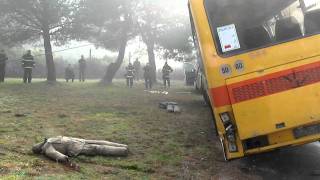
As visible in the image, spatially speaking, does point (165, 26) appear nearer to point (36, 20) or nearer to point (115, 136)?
point (36, 20)

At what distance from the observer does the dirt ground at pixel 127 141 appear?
791 cm

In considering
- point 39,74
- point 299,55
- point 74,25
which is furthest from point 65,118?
point 39,74

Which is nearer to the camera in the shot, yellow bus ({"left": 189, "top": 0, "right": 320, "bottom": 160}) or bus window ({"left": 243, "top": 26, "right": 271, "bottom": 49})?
yellow bus ({"left": 189, "top": 0, "right": 320, "bottom": 160})

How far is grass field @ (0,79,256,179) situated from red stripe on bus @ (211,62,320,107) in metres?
1.54

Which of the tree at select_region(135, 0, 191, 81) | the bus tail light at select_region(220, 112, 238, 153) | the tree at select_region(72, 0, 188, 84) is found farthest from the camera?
the tree at select_region(135, 0, 191, 81)

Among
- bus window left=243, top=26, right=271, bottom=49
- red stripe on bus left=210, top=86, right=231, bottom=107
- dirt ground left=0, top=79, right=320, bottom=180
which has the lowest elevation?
dirt ground left=0, top=79, right=320, bottom=180

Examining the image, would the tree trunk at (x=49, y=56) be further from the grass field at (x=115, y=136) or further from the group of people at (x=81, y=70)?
the grass field at (x=115, y=136)

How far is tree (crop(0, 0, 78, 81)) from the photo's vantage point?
82.6 feet

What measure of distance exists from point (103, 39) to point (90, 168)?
80.6 ft

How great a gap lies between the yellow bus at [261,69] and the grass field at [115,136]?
135 centimetres

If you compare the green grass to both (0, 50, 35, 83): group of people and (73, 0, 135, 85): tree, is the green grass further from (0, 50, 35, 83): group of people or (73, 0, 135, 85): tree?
(73, 0, 135, 85): tree

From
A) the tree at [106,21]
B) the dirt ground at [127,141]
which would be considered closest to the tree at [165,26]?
the tree at [106,21]

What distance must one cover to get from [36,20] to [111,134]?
16736 millimetres

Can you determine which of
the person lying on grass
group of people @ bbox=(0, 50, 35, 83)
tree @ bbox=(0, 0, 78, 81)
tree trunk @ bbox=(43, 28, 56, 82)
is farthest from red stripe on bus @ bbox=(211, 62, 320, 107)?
tree trunk @ bbox=(43, 28, 56, 82)
